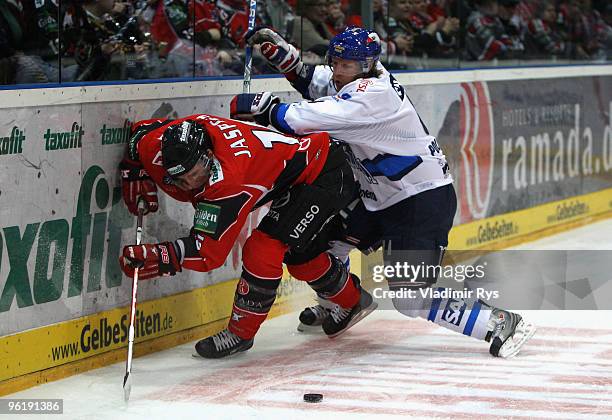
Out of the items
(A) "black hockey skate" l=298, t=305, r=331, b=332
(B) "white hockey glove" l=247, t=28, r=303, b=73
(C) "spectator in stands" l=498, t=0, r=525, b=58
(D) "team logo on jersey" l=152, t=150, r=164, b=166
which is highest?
(B) "white hockey glove" l=247, t=28, r=303, b=73

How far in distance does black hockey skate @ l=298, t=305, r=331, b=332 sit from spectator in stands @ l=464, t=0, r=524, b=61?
2.81m

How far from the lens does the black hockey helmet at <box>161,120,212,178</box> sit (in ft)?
16.0

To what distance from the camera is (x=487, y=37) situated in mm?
8656

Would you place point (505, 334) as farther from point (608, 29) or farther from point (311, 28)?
point (608, 29)

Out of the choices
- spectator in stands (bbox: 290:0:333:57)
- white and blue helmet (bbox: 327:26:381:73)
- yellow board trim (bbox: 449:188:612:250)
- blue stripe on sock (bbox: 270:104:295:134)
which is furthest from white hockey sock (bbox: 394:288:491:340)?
yellow board trim (bbox: 449:188:612:250)

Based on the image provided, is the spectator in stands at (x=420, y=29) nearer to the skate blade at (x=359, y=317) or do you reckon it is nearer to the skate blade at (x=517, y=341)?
the skate blade at (x=359, y=317)

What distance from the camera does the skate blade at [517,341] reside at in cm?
554

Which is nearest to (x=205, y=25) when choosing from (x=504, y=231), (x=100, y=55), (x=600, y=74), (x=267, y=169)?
(x=100, y=55)

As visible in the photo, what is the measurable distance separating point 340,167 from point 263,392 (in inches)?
43.5

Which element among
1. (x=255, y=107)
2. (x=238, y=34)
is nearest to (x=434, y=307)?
(x=255, y=107)

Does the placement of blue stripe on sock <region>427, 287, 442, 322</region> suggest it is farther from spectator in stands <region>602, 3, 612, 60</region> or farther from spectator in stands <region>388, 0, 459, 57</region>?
spectator in stands <region>602, 3, 612, 60</region>

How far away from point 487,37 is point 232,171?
4049mm

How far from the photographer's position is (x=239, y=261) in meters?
6.27

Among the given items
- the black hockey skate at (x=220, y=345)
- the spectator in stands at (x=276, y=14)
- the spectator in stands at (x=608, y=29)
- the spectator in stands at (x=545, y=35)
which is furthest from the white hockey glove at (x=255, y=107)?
the spectator in stands at (x=608, y=29)
